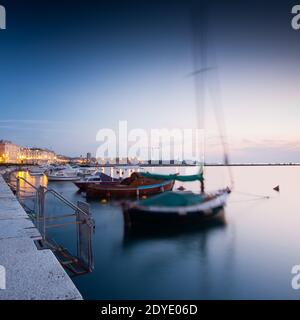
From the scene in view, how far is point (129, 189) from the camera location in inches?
1032

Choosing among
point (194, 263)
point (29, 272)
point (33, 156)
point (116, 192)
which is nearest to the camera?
point (29, 272)

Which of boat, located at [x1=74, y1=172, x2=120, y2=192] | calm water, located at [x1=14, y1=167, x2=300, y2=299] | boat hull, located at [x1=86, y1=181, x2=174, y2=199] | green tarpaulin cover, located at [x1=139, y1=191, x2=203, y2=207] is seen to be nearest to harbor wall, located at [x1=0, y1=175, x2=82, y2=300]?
calm water, located at [x1=14, y1=167, x2=300, y2=299]

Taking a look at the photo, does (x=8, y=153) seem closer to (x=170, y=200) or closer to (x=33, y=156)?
(x=33, y=156)

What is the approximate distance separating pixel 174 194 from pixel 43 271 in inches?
441

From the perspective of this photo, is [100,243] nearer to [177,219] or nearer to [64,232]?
[64,232]

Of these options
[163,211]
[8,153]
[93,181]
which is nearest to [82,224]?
[163,211]

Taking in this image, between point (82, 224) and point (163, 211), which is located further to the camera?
point (163, 211)

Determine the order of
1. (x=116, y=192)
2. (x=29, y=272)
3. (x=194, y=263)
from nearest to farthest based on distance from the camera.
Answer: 1. (x=29, y=272)
2. (x=194, y=263)
3. (x=116, y=192)

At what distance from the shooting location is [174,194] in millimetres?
14484

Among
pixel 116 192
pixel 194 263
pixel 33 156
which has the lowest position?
pixel 194 263

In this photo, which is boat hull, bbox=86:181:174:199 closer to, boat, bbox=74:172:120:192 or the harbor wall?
boat, bbox=74:172:120:192

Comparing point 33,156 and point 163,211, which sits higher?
point 33,156

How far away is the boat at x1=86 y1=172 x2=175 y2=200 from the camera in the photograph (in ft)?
86.0
